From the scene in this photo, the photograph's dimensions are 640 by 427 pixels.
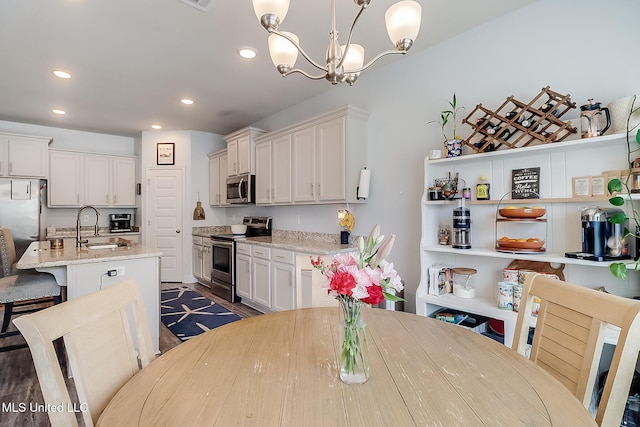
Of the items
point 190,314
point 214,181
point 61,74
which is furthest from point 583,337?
point 214,181

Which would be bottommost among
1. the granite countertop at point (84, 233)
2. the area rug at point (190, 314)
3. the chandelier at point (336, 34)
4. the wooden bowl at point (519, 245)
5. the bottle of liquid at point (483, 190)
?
the area rug at point (190, 314)

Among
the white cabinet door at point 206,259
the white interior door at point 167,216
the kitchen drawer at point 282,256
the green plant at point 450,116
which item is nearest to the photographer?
the green plant at point 450,116

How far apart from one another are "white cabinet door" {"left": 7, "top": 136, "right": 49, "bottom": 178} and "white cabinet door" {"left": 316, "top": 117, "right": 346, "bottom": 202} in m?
4.50

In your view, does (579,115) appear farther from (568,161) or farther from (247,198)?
(247,198)

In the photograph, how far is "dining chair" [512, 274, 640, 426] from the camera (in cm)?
86

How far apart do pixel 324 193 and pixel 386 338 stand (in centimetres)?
228

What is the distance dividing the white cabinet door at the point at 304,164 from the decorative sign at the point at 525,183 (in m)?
1.93

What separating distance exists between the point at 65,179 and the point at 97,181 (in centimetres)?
44

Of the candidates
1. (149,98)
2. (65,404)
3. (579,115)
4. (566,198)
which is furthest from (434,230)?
(149,98)

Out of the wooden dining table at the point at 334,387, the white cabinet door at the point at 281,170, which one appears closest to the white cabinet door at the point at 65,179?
the white cabinet door at the point at 281,170

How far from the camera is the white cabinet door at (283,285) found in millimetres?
3322

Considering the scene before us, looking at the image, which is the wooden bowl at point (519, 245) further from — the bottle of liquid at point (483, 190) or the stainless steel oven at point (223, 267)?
the stainless steel oven at point (223, 267)

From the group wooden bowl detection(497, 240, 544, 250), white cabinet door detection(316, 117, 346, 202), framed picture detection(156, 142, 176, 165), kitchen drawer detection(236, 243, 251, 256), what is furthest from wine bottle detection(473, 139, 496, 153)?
framed picture detection(156, 142, 176, 165)

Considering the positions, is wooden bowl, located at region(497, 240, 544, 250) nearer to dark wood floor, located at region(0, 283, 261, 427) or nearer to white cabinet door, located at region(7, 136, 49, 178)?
dark wood floor, located at region(0, 283, 261, 427)
